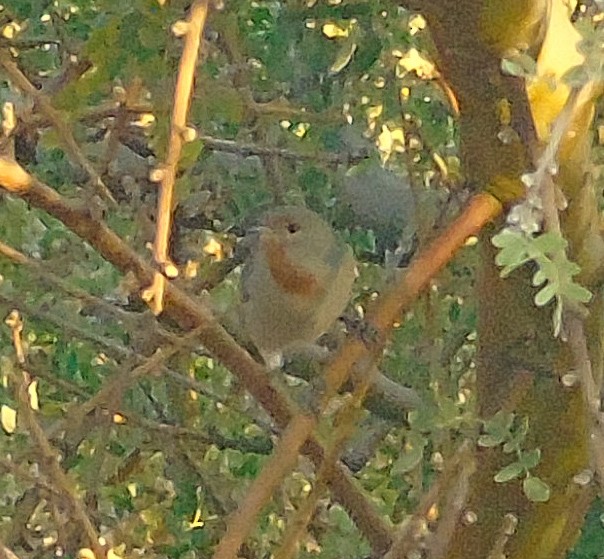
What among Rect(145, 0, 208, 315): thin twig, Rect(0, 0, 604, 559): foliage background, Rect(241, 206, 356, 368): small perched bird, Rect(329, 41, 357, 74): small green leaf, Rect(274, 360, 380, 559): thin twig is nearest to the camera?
Rect(145, 0, 208, 315): thin twig

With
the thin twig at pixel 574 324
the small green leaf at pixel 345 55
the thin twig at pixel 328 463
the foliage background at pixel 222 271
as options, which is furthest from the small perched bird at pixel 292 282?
the thin twig at pixel 574 324

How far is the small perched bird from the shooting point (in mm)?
1176

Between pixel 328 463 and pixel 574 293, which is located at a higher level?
pixel 574 293

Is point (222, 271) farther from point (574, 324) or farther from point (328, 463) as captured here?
point (574, 324)

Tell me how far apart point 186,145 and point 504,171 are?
198 mm

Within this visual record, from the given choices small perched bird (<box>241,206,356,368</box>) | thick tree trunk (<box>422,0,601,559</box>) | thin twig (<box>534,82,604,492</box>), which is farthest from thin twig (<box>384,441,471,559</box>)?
small perched bird (<box>241,206,356,368</box>)

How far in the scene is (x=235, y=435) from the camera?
1.18 meters

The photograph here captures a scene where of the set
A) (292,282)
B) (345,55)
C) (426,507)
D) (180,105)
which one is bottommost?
(292,282)

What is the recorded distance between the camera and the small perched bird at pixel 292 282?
1.18 metres

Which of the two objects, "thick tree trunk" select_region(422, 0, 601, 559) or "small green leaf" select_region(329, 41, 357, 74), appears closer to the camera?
"thick tree trunk" select_region(422, 0, 601, 559)

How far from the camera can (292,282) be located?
1256mm

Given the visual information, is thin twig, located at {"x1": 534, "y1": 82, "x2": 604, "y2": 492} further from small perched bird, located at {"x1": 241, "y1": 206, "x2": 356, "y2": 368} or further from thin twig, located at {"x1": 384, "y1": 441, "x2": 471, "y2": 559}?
small perched bird, located at {"x1": 241, "y1": 206, "x2": 356, "y2": 368}

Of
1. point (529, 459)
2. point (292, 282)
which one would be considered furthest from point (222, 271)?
point (529, 459)

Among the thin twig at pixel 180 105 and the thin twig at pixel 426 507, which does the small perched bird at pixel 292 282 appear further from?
the thin twig at pixel 180 105
